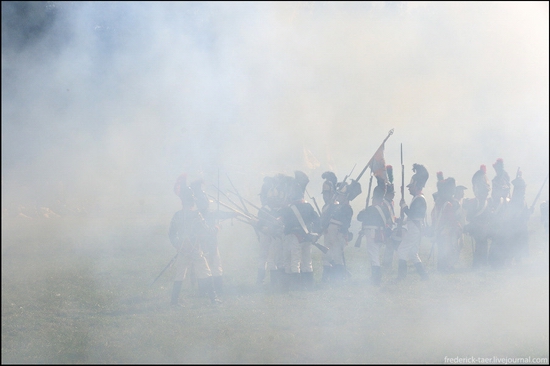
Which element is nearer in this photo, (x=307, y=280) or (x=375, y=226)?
(x=307, y=280)

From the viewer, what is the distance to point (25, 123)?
8609 millimetres

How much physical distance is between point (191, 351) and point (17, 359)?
1.85 m

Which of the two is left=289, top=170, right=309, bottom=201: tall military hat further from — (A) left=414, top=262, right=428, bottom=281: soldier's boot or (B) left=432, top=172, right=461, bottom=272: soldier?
(B) left=432, top=172, right=461, bottom=272: soldier

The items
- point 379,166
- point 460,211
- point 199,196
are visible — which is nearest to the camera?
point 199,196

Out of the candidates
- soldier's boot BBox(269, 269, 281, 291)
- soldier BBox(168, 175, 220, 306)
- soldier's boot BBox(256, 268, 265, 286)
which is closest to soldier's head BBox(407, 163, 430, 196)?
soldier's boot BBox(269, 269, 281, 291)

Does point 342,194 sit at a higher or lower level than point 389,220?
higher

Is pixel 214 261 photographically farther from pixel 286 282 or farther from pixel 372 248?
pixel 372 248

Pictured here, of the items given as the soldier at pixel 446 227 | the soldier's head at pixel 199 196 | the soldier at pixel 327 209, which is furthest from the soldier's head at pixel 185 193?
the soldier at pixel 446 227

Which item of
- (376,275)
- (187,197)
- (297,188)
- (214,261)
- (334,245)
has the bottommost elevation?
(376,275)

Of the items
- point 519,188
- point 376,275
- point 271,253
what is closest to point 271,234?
point 271,253

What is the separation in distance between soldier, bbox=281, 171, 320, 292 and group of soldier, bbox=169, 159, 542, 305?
Result: 16mm

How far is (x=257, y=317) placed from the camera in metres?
7.00

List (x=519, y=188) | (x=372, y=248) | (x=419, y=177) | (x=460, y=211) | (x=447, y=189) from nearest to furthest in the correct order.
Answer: (x=372, y=248), (x=419, y=177), (x=447, y=189), (x=519, y=188), (x=460, y=211)

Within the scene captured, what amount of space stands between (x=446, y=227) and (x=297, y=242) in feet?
9.80
